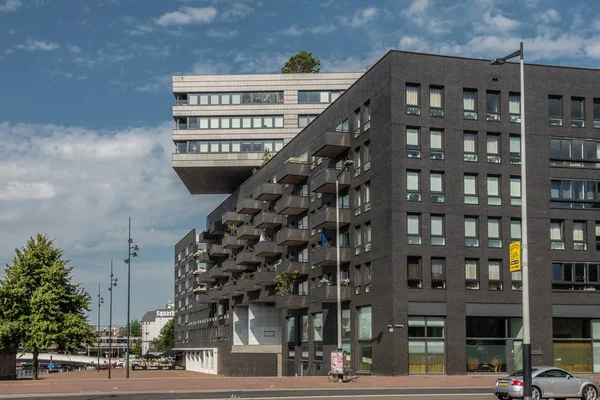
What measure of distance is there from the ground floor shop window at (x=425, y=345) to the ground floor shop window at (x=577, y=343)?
8020mm

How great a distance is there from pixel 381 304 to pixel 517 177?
12.5 metres

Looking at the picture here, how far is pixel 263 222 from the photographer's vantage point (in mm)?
76375

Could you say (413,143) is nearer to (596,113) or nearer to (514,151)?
(514,151)

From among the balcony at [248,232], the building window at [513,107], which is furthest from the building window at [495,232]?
the balcony at [248,232]

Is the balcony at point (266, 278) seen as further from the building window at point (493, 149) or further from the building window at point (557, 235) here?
the building window at point (557, 235)

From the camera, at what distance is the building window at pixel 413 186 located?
52969mm

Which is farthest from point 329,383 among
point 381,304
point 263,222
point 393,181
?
point 263,222

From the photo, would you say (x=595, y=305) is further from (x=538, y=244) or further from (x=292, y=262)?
(x=292, y=262)

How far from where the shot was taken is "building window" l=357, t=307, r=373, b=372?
177ft

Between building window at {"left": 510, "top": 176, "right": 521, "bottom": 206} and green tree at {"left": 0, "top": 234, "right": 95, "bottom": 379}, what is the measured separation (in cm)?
3329

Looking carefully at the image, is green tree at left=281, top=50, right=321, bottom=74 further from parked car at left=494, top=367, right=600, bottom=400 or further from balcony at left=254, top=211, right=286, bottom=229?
parked car at left=494, top=367, right=600, bottom=400

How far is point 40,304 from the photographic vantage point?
61.6 metres

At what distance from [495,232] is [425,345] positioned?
29.1 feet

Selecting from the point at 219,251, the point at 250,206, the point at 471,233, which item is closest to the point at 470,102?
the point at 471,233
